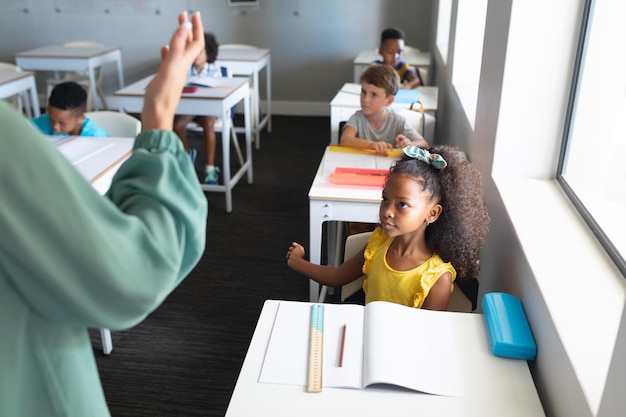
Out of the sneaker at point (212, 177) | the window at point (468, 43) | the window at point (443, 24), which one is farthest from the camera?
the window at point (443, 24)

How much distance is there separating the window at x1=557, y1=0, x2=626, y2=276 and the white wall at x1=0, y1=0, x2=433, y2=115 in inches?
180

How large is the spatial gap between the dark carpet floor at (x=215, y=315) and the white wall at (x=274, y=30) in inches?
94.7

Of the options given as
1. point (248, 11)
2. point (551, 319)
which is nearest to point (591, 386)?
point (551, 319)

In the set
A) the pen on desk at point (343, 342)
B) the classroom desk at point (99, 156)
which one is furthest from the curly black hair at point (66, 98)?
the pen on desk at point (343, 342)

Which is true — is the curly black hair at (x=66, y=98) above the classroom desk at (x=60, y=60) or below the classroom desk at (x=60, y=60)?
above

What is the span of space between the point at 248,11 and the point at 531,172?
16.4ft

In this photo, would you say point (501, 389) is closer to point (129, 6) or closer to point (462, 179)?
point (462, 179)

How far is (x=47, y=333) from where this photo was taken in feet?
2.35

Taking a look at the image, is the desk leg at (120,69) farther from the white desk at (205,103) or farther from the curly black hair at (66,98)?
the curly black hair at (66,98)

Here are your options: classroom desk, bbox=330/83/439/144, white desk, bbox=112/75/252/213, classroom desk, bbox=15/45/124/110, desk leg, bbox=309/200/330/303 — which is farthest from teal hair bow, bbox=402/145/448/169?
classroom desk, bbox=15/45/124/110

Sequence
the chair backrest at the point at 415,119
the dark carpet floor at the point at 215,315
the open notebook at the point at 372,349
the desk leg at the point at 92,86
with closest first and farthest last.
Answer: the open notebook at the point at 372,349
the dark carpet floor at the point at 215,315
the chair backrest at the point at 415,119
the desk leg at the point at 92,86

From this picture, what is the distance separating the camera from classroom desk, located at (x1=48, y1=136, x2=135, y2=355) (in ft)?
7.23

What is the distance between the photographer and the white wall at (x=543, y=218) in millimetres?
1090

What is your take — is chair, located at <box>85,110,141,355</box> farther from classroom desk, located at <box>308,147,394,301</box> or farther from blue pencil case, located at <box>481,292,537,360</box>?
blue pencil case, located at <box>481,292,537,360</box>
